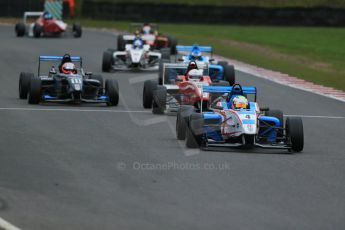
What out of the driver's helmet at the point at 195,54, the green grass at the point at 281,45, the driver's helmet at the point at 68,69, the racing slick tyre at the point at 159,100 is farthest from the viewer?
the green grass at the point at 281,45

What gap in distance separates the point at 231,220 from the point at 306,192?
2.15m

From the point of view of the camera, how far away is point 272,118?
699 inches

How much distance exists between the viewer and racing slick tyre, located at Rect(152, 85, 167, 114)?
21.8 metres

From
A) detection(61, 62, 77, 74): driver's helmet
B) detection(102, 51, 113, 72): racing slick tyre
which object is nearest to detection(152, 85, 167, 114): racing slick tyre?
detection(61, 62, 77, 74): driver's helmet

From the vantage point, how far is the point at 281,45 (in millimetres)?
45875

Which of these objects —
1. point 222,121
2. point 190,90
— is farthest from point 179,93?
point 222,121

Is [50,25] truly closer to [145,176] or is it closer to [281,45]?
[281,45]

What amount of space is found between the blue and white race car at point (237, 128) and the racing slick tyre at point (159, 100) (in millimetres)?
3577

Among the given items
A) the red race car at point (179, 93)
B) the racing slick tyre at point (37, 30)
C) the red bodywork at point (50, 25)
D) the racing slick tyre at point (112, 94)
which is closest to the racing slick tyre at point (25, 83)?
the racing slick tyre at point (112, 94)

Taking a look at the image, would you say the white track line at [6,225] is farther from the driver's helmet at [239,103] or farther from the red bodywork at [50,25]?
the red bodywork at [50,25]

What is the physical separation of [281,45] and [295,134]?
29.1 metres

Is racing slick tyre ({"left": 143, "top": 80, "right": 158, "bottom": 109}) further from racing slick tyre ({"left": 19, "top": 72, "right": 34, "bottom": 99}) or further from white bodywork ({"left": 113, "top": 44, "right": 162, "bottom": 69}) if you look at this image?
white bodywork ({"left": 113, "top": 44, "right": 162, "bottom": 69})

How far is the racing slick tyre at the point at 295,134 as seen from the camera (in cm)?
1706

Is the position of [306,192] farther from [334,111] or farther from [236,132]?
[334,111]
